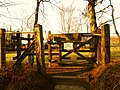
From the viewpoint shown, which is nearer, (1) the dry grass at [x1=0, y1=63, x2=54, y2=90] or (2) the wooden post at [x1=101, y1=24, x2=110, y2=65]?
(1) the dry grass at [x1=0, y1=63, x2=54, y2=90]

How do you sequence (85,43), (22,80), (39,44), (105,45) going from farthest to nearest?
(85,43) < (105,45) < (39,44) < (22,80)

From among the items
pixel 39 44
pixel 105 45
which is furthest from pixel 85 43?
pixel 39 44

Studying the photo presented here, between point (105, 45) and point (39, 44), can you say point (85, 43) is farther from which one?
point (39, 44)

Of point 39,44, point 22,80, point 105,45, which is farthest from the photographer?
point 105,45

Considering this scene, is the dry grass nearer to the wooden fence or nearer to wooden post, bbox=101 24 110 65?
the wooden fence

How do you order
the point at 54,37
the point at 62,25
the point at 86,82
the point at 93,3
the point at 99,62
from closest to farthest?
the point at 86,82
the point at 99,62
the point at 54,37
the point at 93,3
the point at 62,25

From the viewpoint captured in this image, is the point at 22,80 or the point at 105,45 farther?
the point at 105,45

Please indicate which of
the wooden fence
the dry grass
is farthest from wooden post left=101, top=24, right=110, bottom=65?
the dry grass

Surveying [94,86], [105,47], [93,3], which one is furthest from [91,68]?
[93,3]

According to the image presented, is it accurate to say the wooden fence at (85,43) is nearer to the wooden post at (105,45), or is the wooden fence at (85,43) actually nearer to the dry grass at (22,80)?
the wooden post at (105,45)

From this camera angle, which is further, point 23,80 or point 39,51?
point 39,51

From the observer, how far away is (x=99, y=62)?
9977 millimetres

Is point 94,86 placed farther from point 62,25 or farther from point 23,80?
point 62,25

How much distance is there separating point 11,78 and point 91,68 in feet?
13.6
